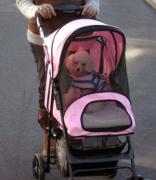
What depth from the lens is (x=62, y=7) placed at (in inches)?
186

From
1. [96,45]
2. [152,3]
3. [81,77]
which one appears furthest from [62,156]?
[152,3]

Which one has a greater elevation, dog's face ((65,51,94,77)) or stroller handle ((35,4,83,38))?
stroller handle ((35,4,83,38))

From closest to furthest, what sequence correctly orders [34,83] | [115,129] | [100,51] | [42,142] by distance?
[115,129] < [100,51] < [42,142] < [34,83]

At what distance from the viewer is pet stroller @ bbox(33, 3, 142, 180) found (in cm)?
425

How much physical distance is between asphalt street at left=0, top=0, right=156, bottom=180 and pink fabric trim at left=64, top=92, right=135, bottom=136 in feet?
3.19

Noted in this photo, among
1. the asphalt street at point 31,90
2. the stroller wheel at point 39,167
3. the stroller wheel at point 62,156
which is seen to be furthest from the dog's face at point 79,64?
the asphalt street at point 31,90

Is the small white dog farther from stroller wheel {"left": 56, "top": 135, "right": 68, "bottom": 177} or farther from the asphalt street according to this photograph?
the asphalt street

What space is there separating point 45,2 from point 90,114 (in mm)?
1057

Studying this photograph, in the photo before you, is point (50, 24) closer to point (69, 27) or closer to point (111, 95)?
point (69, 27)

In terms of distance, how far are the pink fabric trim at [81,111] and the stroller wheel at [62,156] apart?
0.87ft

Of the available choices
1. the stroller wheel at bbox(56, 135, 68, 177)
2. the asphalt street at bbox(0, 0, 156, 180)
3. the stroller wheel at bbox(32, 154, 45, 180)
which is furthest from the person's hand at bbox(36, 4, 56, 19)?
the asphalt street at bbox(0, 0, 156, 180)

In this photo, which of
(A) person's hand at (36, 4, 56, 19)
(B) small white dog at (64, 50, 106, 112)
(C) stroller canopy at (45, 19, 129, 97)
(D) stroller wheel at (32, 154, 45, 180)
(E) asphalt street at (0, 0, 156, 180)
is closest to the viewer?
(C) stroller canopy at (45, 19, 129, 97)

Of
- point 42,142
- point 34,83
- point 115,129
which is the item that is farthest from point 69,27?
point 34,83

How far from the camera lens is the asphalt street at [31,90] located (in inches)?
216
